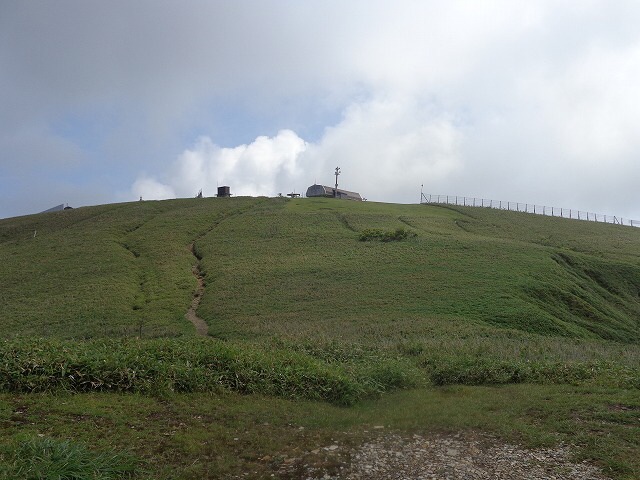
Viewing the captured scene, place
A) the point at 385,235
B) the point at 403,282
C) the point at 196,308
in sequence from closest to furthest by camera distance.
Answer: the point at 196,308, the point at 403,282, the point at 385,235

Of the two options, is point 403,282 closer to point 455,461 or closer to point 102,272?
point 102,272

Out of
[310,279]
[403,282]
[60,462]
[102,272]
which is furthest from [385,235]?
[60,462]

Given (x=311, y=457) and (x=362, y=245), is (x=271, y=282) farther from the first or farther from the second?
(x=311, y=457)

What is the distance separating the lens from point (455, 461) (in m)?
8.42

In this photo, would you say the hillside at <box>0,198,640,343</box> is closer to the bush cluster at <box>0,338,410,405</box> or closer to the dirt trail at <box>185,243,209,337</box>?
the dirt trail at <box>185,243,209,337</box>

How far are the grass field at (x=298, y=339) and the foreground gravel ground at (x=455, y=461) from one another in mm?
340

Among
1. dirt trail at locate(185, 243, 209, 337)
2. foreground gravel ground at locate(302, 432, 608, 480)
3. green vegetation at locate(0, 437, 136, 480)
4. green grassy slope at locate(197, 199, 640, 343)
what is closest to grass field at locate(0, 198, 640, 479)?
green vegetation at locate(0, 437, 136, 480)

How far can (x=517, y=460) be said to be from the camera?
332 inches

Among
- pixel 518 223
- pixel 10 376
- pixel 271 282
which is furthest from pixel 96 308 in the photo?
pixel 518 223

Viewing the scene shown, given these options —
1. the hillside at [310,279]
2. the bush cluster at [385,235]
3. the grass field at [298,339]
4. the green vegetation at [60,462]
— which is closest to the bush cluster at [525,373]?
the grass field at [298,339]

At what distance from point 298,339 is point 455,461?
10654 millimetres

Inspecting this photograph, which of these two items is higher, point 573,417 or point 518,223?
point 518,223

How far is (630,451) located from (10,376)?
36.7 feet

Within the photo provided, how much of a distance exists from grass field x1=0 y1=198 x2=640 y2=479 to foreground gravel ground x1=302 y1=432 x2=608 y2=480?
13.4 inches
